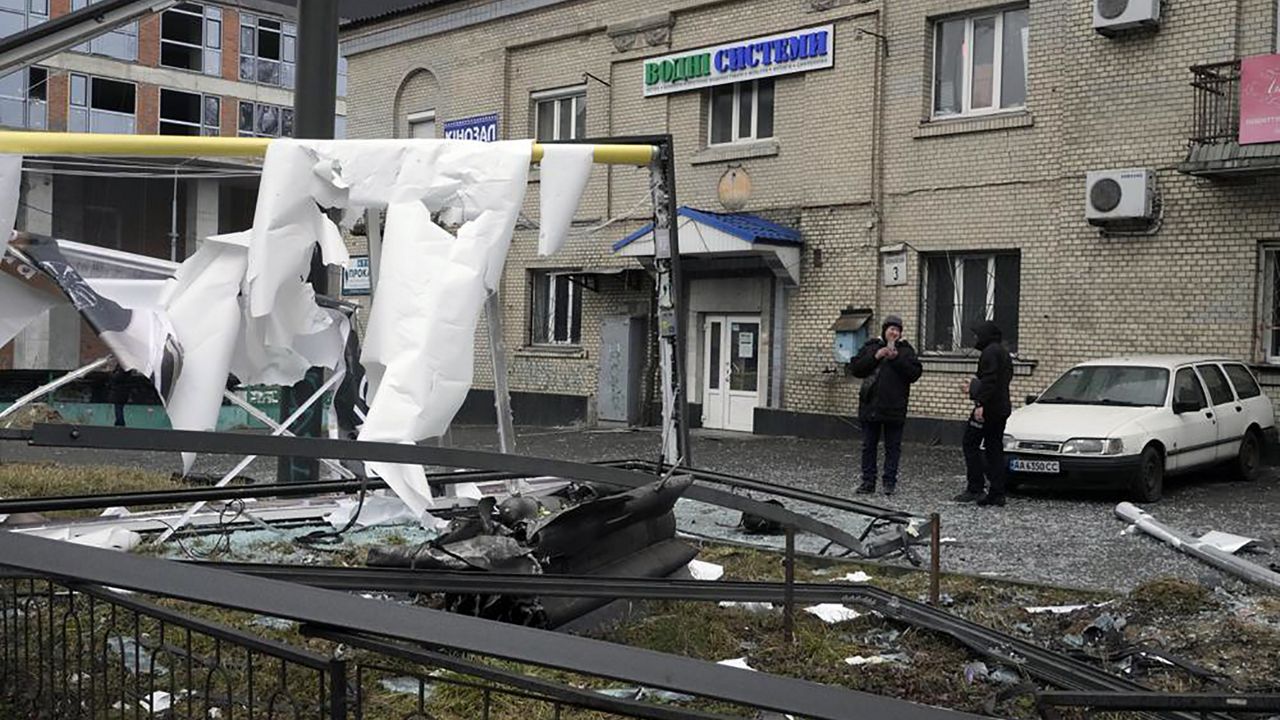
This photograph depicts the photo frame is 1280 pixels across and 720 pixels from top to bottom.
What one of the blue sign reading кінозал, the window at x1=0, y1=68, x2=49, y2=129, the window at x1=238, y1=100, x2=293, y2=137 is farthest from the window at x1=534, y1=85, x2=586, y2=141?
the window at x1=238, y1=100, x2=293, y2=137

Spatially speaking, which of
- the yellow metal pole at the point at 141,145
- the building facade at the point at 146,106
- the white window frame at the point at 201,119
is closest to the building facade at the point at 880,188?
the yellow metal pole at the point at 141,145

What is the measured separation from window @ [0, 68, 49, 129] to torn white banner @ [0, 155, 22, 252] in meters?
32.9

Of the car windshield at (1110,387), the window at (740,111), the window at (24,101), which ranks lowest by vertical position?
the car windshield at (1110,387)

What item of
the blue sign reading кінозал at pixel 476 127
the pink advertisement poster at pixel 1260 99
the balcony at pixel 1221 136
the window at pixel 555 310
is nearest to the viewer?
the pink advertisement poster at pixel 1260 99

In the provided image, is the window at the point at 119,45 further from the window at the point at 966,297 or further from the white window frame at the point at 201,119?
the window at the point at 966,297

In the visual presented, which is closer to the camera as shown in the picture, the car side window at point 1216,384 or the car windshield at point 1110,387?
the car windshield at point 1110,387

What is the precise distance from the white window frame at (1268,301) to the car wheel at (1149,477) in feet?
12.9

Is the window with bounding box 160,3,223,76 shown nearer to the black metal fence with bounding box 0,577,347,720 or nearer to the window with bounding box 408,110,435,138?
the window with bounding box 408,110,435,138

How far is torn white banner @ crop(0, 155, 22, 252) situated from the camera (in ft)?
15.5

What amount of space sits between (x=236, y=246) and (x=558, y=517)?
1.88 metres

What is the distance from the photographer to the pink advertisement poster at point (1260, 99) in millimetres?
13312

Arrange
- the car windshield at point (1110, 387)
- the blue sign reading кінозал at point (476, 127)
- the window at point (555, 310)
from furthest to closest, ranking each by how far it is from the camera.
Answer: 1. the blue sign reading кінозал at point (476, 127)
2. the window at point (555, 310)
3. the car windshield at point (1110, 387)

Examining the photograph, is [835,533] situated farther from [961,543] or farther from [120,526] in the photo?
[120,526]

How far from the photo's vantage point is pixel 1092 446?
1105 cm
